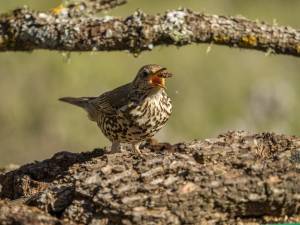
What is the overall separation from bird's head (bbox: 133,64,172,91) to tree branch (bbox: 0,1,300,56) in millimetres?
258

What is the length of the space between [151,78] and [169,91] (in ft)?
19.0

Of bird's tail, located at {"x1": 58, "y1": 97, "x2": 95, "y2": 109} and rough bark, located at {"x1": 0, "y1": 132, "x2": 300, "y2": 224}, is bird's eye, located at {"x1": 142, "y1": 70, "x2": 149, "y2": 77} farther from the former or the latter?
rough bark, located at {"x1": 0, "y1": 132, "x2": 300, "y2": 224}

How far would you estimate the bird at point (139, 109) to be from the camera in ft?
28.8

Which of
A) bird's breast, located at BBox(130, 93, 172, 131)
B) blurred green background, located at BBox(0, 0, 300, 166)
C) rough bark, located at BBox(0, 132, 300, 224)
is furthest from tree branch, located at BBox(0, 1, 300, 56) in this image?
blurred green background, located at BBox(0, 0, 300, 166)

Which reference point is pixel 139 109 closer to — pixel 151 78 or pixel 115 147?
pixel 151 78

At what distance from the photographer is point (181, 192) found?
591 cm

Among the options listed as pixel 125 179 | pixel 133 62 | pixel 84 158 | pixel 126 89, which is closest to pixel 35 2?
pixel 133 62

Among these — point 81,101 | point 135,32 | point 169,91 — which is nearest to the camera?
point 135,32

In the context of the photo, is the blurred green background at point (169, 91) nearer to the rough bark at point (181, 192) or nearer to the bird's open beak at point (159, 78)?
the bird's open beak at point (159, 78)

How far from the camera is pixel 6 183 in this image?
24.0 feet

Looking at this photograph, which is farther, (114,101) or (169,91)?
(169,91)

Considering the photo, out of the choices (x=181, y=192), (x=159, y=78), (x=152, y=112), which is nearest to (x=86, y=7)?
(x=159, y=78)

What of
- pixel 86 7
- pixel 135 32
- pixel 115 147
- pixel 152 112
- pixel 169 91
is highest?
pixel 169 91

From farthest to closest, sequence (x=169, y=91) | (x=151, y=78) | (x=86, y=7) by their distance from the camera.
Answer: (x=169, y=91) < (x=86, y=7) < (x=151, y=78)
